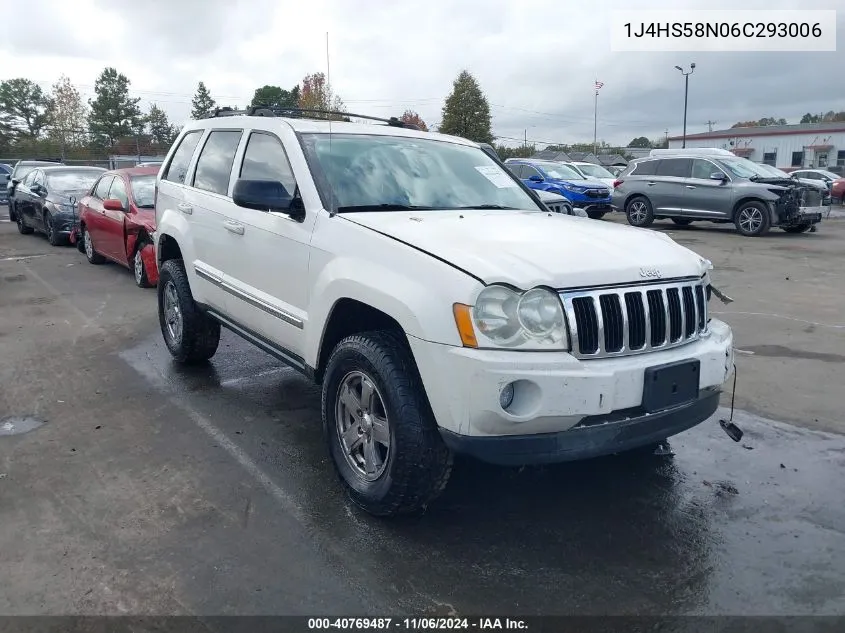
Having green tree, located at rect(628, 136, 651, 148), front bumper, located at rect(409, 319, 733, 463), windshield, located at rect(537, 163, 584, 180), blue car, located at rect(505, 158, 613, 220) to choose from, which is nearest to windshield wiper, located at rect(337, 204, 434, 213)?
front bumper, located at rect(409, 319, 733, 463)

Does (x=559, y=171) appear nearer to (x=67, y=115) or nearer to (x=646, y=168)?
(x=646, y=168)

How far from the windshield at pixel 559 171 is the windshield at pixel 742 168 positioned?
4.89 m

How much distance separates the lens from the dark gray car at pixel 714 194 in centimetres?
Answer: 1565

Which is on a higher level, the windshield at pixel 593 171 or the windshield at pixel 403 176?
the windshield at pixel 593 171

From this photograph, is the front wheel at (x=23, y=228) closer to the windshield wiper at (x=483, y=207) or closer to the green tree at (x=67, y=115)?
the windshield wiper at (x=483, y=207)

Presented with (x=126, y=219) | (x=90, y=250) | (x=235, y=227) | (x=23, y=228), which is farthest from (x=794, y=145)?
(x=235, y=227)

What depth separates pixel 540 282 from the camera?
299cm

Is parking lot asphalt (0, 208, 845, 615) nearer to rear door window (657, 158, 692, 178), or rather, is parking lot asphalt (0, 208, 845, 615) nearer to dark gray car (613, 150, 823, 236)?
dark gray car (613, 150, 823, 236)

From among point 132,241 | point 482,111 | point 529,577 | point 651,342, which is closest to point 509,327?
point 651,342

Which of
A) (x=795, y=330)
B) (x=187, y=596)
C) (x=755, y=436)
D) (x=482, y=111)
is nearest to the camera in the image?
(x=187, y=596)

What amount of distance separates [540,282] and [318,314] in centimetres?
131

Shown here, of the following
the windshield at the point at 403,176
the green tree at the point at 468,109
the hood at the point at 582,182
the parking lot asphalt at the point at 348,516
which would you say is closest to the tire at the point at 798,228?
the hood at the point at 582,182

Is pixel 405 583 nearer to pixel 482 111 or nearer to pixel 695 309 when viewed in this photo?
pixel 695 309

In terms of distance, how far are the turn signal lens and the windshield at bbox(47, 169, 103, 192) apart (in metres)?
13.3
